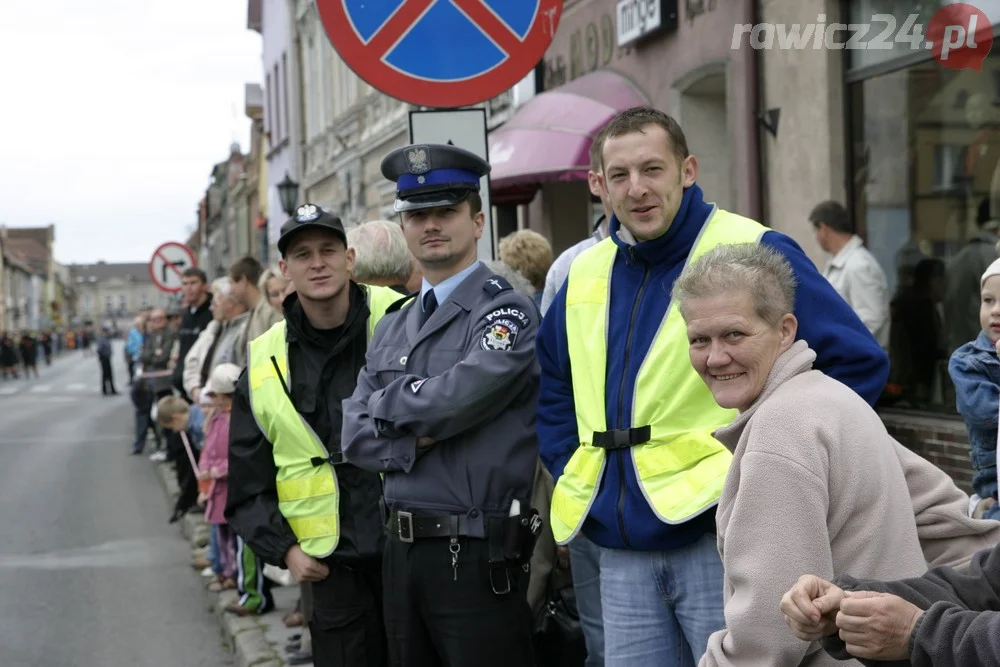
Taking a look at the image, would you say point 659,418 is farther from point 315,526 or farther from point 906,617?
point 315,526

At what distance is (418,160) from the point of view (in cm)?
422

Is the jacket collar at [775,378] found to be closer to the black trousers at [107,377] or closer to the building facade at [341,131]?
the building facade at [341,131]

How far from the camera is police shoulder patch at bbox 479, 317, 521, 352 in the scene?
13.1ft

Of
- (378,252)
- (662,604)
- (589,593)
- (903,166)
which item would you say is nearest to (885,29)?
(903,166)

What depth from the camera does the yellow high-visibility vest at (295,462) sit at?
15.4 feet

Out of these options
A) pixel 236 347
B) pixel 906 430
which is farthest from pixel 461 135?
pixel 906 430

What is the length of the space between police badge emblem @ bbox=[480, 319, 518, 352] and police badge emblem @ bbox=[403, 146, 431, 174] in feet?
1.80

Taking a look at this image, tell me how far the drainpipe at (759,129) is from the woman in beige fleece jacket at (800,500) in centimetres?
763

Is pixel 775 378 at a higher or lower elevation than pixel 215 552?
higher

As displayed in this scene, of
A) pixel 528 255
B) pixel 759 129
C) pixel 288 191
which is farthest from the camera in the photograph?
pixel 288 191

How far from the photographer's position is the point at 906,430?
8805 mm

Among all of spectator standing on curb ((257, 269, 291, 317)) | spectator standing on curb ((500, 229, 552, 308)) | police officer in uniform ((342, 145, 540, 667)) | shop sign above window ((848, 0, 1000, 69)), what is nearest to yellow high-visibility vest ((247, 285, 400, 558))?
police officer in uniform ((342, 145, 540, 667))

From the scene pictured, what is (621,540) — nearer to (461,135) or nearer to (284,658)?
(461,135)

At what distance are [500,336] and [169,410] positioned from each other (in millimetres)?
7929
